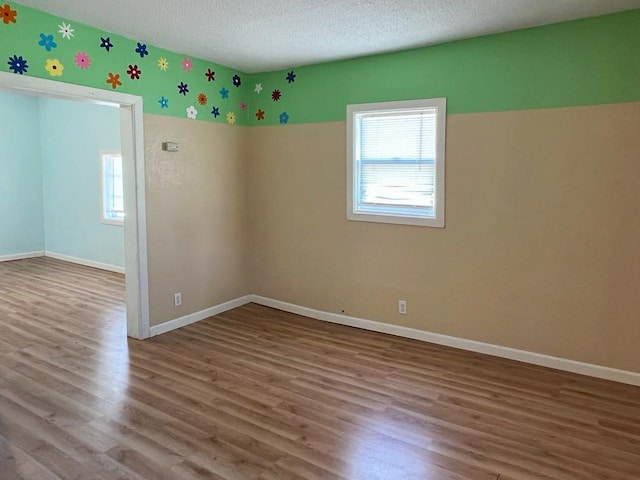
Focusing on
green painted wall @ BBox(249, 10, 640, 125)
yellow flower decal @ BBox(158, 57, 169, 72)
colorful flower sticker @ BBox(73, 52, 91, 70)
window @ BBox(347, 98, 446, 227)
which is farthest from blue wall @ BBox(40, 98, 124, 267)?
window @ BBox(347, 98, 446, 227)

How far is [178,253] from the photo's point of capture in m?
4.41

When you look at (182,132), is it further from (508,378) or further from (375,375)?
(508,378)

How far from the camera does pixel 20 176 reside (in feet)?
25.0

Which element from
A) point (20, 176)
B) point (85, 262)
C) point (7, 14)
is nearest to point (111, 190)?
point (85, 262)

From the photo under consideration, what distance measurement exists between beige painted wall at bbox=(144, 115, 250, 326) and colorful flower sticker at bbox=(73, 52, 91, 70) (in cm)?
61

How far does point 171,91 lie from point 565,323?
380 cm

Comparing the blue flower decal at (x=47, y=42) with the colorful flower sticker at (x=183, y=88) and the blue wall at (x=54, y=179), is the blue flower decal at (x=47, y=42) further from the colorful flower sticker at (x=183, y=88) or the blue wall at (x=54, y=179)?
the blue wall at (x=54, y=179)

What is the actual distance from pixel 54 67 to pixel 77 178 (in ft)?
14.4

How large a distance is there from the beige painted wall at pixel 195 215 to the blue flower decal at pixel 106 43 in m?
0.60

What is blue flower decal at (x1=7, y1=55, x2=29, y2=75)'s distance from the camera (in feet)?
10.1

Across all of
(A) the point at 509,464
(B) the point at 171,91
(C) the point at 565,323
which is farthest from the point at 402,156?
(A) the point at 509,464

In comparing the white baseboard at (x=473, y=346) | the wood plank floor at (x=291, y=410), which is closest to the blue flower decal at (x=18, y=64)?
the wood plank floor at (x=291, y=410)

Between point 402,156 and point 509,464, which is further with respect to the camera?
point 402,156

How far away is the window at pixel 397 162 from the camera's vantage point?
391 centimetres
